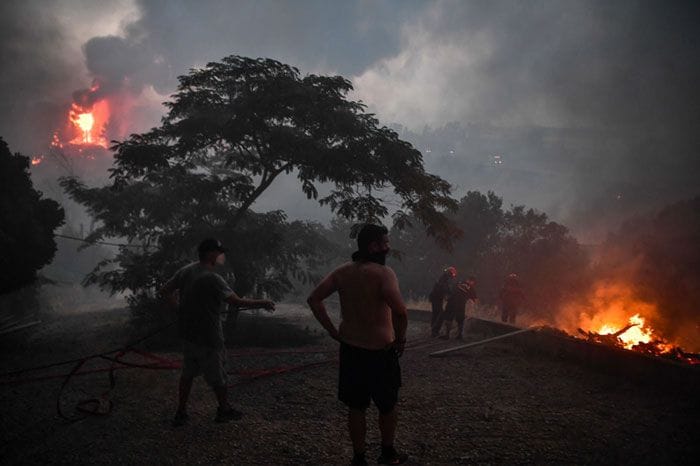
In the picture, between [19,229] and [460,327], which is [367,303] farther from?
[19,229]

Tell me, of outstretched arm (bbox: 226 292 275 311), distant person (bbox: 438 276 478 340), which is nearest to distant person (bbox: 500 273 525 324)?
distant person (bbox: 438 276 478 340)

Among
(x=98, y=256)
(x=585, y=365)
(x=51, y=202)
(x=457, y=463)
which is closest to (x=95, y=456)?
(x=457, y=463)

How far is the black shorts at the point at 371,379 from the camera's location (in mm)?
3295

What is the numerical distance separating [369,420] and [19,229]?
9.42 meters

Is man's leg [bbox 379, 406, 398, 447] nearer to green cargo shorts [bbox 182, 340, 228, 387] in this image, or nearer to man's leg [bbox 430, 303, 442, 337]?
green cargo shorts [bbox 182, 340, 228, 387]

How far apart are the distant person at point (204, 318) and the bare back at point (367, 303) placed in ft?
4.36

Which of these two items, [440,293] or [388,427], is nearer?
[388,427]

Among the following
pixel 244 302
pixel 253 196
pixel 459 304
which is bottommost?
pixel 459 304

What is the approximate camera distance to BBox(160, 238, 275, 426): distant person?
440cm

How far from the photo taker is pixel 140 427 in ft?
15.2

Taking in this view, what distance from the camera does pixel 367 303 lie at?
3.35 meters

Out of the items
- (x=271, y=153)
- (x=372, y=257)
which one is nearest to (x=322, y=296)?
(x=372, y=257)

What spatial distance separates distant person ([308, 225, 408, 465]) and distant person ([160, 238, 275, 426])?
1365 mm

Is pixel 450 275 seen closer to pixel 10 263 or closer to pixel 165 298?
pixel 165 298
